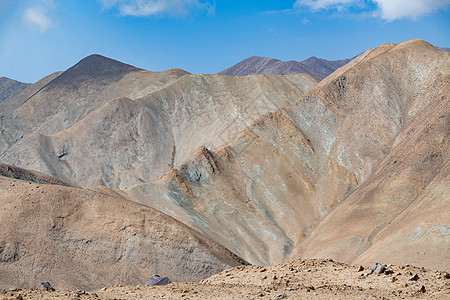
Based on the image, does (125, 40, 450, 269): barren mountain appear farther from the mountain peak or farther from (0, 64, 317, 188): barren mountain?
the mountain peak

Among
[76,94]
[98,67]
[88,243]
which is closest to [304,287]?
[88,243]

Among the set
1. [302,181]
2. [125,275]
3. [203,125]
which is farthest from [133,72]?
[125,275]

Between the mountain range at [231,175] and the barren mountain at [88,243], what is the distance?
99 mm

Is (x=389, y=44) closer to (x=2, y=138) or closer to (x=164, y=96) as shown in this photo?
(x=164, y=96)

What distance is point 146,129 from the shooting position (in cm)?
10675

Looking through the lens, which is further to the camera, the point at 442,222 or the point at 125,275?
the point at 442,222

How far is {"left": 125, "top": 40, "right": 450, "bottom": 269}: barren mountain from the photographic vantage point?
56134 mm

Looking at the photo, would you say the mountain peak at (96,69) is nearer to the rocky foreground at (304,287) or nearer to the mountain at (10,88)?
the mountain at (10,88)

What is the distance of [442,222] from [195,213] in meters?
27.5

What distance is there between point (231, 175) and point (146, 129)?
37594mm

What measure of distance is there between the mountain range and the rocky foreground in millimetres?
25107

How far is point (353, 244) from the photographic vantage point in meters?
56.8

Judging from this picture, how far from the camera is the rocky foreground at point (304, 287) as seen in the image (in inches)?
639

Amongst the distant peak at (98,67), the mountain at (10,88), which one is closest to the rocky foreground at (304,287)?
the distant peak at (98,67)
